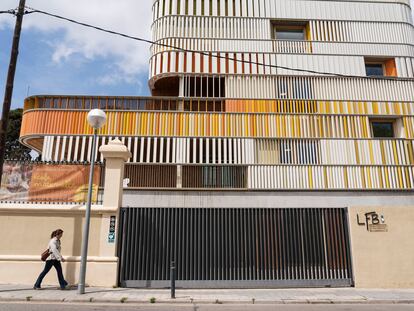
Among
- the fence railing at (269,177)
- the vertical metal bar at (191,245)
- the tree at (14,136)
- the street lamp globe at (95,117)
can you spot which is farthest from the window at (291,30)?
the tree at (14,136)

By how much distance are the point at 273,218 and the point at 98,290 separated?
5208mm

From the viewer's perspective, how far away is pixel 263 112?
1775cm

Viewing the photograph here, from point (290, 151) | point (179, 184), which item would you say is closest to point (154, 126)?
point (179, 184)

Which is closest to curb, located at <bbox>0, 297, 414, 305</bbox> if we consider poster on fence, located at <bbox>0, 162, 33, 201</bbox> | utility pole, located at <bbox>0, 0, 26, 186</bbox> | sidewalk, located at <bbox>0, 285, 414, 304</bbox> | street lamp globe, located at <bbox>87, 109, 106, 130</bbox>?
sidewalk, located at <bbox>0, 285, 414, 304</bbox>

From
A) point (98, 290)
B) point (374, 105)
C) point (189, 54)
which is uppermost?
point (189, 54)

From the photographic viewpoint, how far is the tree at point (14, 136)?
114 feet

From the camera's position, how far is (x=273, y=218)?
9930 millimetres

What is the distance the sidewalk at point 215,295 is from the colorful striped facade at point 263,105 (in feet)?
26.2

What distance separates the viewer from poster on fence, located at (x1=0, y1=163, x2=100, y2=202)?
9.80 meters

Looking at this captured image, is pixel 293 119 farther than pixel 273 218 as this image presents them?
Yes

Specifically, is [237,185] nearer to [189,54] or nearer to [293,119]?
[293,119]

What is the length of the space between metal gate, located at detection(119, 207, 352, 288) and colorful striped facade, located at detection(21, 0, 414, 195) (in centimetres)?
668

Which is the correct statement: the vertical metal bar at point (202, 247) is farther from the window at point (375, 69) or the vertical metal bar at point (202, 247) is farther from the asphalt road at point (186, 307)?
the window at point (375, 69)

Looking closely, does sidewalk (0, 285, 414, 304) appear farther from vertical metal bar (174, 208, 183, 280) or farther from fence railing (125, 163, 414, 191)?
fence railing (125, 163, 414, 191)
